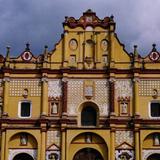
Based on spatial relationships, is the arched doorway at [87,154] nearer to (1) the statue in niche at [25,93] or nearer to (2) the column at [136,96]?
(2) the column at [136,96]

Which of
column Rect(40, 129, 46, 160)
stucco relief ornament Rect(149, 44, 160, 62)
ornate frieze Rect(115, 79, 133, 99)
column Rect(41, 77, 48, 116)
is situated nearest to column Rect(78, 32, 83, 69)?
column Rect(41, 77, 48, 116)

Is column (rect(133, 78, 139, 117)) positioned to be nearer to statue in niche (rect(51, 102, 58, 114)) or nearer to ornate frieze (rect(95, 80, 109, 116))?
ornate frieze (rect(95, 80, 109, 116))

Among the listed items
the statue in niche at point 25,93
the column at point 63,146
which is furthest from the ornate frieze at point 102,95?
the statue in niche at point 25,93

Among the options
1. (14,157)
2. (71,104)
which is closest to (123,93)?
(71,104)

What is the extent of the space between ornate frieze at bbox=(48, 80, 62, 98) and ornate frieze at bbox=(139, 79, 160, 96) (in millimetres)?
6151

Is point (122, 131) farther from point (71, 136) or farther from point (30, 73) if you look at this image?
point (30, 73)

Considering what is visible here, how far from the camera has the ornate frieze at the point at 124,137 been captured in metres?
40.1

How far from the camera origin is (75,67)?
4228cm

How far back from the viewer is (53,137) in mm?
40312

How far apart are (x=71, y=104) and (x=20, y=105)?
389 centimetres

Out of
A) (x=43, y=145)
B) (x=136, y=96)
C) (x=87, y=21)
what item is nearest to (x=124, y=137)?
(x=136, y=96)

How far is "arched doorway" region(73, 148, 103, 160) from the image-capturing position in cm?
4016

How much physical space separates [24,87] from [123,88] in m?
7.56

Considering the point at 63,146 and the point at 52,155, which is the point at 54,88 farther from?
the point at 52,155
